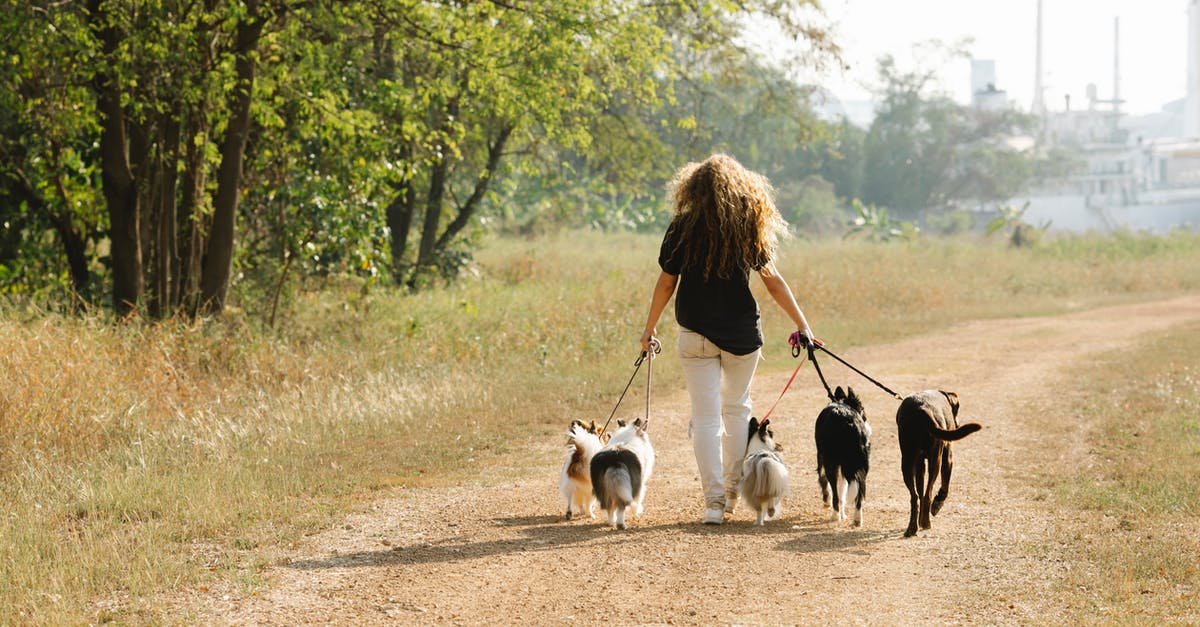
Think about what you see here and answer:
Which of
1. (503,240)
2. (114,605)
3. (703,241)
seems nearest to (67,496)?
(114,605)

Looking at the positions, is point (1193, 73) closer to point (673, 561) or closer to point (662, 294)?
point (662, 294)

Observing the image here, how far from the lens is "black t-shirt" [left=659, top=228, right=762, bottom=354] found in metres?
7.08

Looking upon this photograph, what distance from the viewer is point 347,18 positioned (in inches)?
567

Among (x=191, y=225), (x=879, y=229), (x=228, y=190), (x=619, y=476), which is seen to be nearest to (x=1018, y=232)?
(x=879, y=229)

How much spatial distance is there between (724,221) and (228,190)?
9455 millimetres

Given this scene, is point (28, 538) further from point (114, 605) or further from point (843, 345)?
point (843, 345)

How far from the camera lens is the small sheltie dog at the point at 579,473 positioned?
7.55 m

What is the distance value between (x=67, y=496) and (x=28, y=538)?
1.18 m

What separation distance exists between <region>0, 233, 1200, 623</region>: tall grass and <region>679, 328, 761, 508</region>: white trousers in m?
2.32

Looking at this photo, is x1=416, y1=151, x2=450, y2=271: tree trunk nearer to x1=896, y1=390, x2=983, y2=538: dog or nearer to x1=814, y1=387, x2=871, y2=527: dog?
x1=814, y1=387, x2=871, y2=527: dog

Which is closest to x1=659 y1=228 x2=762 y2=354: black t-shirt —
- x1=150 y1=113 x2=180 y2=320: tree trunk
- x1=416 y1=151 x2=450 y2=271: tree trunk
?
x1=150 y1=113 x2=180 y2=320: tree trunk

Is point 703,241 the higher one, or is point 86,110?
point 86,110

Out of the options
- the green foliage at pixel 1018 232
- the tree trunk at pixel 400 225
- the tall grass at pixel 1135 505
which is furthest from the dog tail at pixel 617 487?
the green foliage at pixel 1018 232

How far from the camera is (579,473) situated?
758 centimetres
